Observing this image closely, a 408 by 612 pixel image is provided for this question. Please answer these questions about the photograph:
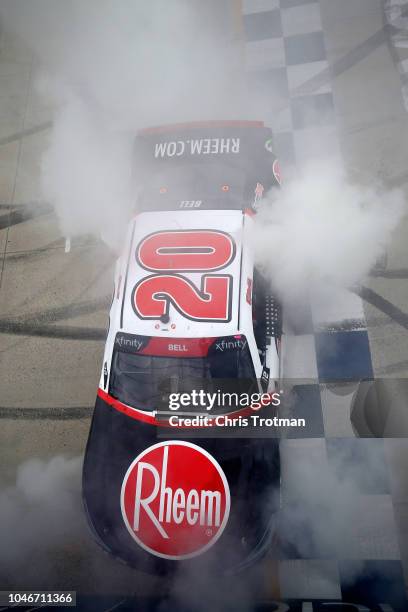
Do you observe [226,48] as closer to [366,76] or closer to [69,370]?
[366,76]

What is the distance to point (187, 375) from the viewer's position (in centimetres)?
242

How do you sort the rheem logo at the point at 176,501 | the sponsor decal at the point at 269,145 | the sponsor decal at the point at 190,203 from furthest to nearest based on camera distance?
the sponsor decal at the point at 269,145 → the sponsor decal at the point at 190,203 → the rheem logo at the point at 176,501

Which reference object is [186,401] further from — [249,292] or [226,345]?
[249,292]

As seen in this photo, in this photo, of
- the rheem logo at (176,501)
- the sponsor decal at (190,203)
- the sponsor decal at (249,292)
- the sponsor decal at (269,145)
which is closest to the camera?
the rheem logo at (176,501)

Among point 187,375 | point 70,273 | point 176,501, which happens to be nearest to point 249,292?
point 187,375

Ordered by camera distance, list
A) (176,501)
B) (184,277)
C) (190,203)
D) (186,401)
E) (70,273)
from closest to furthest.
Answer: (176,501) → (186,401) → (184,277) → (190,203) → (70,273)

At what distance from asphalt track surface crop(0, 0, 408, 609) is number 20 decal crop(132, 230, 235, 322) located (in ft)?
3.30

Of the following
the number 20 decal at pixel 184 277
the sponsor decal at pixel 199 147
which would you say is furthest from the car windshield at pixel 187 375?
the sponsor decal at pixel 199 147

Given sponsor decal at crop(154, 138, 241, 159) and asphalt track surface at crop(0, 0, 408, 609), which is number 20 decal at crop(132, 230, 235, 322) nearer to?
sponsor decal at crop(154, 138, 241, 159)

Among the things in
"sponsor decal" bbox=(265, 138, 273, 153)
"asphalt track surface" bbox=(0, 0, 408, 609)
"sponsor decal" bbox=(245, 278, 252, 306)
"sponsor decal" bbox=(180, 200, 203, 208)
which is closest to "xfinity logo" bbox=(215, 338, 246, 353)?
"sponsor decal" bbox=(245, 278, 252, 306)

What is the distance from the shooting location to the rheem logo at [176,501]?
2199 mm

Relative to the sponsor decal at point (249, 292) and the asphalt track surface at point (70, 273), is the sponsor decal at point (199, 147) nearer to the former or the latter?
the asphalt track surface at point (70, 273)

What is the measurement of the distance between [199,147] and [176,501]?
7.63 feet

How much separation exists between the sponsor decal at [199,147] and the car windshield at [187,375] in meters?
1.52
